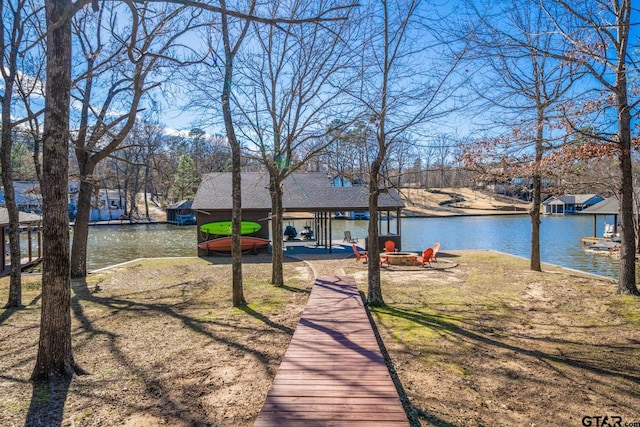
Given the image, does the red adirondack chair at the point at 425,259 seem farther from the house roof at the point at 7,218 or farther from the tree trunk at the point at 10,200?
the house roof at the point at 7,218

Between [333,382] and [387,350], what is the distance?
203 cm

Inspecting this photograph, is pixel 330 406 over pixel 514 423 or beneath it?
over

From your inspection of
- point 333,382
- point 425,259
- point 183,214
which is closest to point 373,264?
point 333,382

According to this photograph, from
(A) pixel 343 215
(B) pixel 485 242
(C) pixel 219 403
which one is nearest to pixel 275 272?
→ (C) pixel 219 403

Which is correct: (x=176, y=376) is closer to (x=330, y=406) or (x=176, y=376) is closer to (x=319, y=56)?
(x=330, y=406)

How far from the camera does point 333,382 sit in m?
4.29

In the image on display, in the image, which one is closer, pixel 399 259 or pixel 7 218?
pixel 7 218

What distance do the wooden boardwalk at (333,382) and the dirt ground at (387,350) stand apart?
1.28 ft

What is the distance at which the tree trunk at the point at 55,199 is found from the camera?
4.66 meters

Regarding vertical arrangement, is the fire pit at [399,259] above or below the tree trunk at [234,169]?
below

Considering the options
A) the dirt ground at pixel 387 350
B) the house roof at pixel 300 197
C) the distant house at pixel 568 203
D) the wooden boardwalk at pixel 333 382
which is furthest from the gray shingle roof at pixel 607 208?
the distant house at pixel 568 203

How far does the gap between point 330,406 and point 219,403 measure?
4.43ft

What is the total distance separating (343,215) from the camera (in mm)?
59406

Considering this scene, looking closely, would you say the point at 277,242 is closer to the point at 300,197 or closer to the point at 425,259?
the point at 425,259
